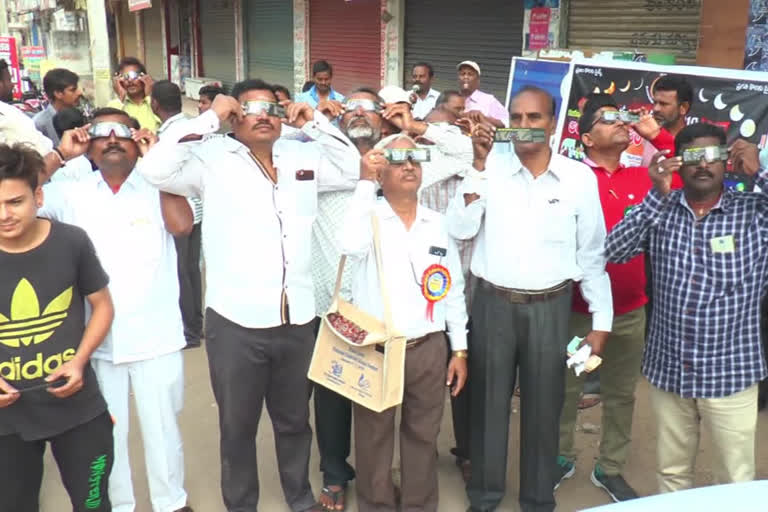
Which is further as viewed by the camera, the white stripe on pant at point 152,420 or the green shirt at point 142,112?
the green shirt at point 142,112

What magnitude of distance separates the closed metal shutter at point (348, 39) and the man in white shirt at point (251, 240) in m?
8.35

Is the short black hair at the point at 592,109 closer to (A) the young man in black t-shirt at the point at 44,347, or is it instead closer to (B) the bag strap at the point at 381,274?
(B) the bag strap at the point at 381,274

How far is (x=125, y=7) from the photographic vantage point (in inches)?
1011

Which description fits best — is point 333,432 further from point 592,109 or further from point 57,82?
point 57,82

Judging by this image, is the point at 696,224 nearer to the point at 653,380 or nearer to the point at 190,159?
the point at 653,380

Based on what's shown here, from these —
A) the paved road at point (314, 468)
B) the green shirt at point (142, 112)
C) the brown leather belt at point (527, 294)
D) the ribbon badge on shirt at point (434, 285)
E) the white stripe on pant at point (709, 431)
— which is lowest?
the paved road at point (314, 468)

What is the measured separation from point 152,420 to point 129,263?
72cm

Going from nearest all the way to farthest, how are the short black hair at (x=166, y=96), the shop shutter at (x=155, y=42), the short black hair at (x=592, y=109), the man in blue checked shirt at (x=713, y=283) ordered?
the man in blue checked shirt at (x=713, y=283) → the short black hair at (x=592, y=109) → the short black hair at (x=166, y=96) → the shop shutter at (x=155, y=42)

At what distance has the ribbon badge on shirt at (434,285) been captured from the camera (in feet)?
10.1

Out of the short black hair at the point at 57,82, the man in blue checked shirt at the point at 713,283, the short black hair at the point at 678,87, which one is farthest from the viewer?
the short black hair at the point at 57,82

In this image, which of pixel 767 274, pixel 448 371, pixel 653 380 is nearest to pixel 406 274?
pixel 448 371

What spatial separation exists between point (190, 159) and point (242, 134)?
25cm

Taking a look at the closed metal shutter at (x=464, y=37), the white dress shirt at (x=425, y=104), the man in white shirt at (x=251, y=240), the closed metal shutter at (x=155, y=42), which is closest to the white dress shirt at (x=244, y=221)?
the man in white shirt at (x=251, y=240)

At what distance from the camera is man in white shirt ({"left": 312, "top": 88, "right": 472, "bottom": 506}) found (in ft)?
11.4
